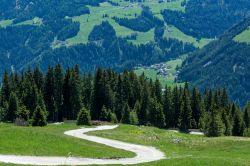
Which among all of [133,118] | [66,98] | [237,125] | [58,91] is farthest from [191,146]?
[66,98]

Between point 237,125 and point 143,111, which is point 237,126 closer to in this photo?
point 237,125

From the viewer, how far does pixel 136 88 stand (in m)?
160

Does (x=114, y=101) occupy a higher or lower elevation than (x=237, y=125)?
higher

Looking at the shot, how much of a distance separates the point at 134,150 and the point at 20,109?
68966 millimetres

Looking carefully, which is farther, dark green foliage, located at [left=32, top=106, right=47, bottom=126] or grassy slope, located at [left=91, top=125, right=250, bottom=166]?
dark green foliage, located at [left=32, top=106, right=47, bottom=126]

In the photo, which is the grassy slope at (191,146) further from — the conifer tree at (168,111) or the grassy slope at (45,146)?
the conifer tree at (168,111)

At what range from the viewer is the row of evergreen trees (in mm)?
142000

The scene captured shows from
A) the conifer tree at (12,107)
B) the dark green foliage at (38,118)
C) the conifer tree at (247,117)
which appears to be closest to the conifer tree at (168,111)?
the conifer tree at (247,117)

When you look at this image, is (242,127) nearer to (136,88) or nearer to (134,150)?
(136,88)

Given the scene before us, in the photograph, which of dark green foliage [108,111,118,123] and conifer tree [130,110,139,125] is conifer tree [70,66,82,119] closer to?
dark green foliage [108,111,118,123]

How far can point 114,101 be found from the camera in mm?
154250

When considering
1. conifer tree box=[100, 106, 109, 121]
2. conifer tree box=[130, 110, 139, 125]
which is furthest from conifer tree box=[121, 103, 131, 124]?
conifer tree box=[100, 106, 109, 121]

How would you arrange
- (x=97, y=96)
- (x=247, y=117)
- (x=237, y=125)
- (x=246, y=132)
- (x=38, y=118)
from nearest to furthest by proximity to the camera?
1. (x=38, y=118)
2. (x=246, y=132)
3. (x=237, y=125)
4. (x=247, y=117)
5. (x=97, y=96)

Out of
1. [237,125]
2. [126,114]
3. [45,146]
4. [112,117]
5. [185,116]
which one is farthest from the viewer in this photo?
[185,116]
